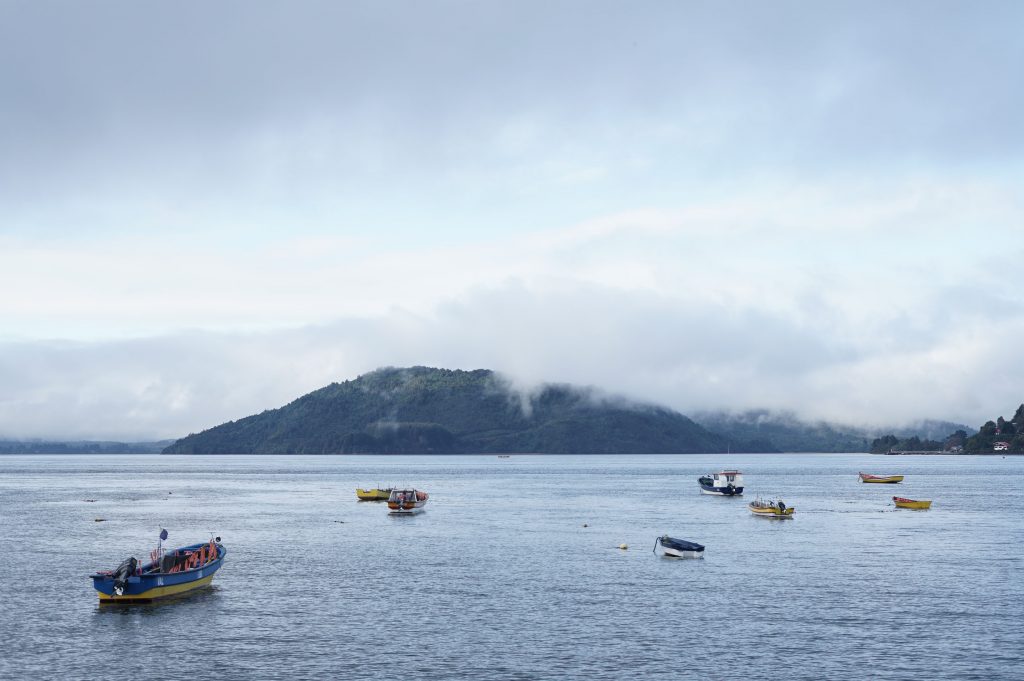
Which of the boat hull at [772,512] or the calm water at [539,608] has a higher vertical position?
the boat hull at [772,512]

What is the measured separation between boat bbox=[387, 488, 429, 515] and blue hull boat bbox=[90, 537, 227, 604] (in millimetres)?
85193

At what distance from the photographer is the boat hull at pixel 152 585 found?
84.6 metres

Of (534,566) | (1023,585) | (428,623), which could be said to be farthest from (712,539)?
(428,623)

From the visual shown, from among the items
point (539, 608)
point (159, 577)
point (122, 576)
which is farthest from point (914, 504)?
point (122, 576)

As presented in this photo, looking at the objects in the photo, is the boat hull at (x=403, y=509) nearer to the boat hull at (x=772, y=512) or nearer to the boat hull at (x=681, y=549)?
the boat hull at (x=772, y=512)

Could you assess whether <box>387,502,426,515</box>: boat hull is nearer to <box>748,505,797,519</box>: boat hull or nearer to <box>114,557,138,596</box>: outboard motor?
<box>748,505,797,519</box>: boat hull

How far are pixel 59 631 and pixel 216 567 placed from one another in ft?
70.2

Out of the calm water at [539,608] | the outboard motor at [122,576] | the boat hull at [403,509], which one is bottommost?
the calm water at [539,608]

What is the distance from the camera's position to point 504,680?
60.7 metres

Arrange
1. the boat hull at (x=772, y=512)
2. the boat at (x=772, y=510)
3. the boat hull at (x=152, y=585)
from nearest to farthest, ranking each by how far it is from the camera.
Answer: the boat hull at (x=152, y=585) → the boat hull at (x=772, y=512) → the boat at (x=772, y=510)

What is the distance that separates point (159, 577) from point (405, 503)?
323 feet

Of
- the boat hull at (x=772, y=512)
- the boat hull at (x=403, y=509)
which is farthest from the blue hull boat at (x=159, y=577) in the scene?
the boat hull at (x=772, y=512)

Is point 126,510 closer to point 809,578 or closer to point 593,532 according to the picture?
point 593,532

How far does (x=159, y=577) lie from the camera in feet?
287
